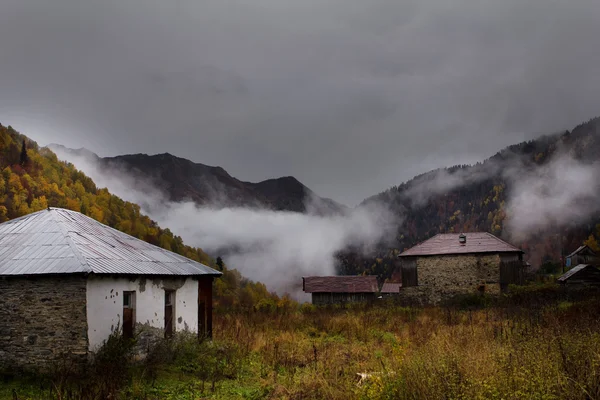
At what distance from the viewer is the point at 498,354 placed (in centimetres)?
748

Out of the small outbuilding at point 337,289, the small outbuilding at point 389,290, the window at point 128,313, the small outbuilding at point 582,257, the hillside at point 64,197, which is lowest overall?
the small outbuilding at point 389,290

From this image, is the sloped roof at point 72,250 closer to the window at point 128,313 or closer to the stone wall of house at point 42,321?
the stone wall of house at point 42,321

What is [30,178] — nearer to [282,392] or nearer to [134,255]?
[134,255]

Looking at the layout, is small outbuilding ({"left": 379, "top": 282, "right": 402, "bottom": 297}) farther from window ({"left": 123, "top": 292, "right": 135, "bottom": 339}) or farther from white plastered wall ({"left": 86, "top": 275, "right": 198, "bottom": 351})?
window ({"left": 123, "top": 292, "right": 135, "bottom": 339})

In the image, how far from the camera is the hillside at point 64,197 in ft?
145

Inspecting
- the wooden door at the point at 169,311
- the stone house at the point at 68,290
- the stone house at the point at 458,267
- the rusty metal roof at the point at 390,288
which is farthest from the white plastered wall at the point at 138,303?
the rusty metal roof at the point at 390,288

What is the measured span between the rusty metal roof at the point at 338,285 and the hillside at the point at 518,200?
54285 millimetres

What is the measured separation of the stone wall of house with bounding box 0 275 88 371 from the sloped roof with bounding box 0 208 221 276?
13.5 inches

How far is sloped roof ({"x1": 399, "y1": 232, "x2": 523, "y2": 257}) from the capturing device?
119 ft

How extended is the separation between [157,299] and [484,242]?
97.8 ft

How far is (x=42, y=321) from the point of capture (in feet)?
34.6

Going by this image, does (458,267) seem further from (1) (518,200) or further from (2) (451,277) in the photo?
(1) (518,200)

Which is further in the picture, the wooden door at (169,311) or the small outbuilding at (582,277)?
the small outbuilding at (582,277)

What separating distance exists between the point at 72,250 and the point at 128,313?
199 centimetres
